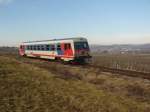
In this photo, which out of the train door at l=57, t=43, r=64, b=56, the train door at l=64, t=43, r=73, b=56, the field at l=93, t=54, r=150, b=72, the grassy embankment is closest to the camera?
the grassy embankment

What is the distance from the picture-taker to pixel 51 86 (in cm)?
1738

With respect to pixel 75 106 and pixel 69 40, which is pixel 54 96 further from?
pixel 69 40

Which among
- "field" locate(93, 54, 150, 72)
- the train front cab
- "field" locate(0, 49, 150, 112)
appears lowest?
"field" locate(93, 54, 150, 72)

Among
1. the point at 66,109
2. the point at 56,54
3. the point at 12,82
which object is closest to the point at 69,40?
the point at 56,54

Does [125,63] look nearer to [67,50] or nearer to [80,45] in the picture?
[80,45]

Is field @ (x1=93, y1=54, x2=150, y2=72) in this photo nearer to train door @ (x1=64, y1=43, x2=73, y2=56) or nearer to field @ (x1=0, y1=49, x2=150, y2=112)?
train door @ (x1=64, y1=43, x2=73, y2=56)

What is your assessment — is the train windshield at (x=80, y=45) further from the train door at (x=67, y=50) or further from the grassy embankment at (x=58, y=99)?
the grassy embankment at (x=58, y=99)

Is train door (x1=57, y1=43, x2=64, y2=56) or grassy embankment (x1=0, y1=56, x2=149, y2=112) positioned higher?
train door (x1=57, y1=43, x2=64, y2=56)

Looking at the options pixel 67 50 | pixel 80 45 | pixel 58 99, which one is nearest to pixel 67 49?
pixel 67 50

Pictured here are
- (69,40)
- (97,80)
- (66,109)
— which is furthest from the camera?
(69,40)

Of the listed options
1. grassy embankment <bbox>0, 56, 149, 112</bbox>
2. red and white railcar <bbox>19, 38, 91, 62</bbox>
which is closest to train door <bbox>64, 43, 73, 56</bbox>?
red and white railcar <bbox>19, 38, 91, 62</bbox>

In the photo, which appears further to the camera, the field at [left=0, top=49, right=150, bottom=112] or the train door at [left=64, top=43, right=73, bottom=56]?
the train door at [left=64, top=43, right=73, bottom=56]

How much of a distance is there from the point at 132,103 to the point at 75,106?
3121 millimetres

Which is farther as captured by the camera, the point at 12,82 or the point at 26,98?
the point at 12,82
